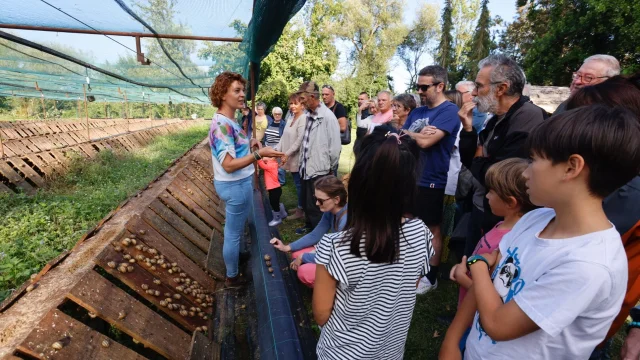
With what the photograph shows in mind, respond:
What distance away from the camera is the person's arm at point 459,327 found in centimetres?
114

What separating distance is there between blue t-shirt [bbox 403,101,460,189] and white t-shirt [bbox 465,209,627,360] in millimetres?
1788

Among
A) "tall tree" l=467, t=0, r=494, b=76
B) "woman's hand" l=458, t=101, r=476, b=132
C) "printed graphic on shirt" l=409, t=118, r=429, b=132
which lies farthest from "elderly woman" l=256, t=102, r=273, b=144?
"tall tree" l=467, t=0, r=494, b=76

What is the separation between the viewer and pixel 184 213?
3961 mm

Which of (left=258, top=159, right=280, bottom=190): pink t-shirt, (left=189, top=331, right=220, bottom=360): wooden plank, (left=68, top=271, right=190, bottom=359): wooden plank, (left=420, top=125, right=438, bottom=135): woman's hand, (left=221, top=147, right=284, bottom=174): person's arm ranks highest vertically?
(left=420, top=125, right=438, bottom=135): woman's hand

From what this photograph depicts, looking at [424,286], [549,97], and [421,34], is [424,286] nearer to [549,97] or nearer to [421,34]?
[549,97]

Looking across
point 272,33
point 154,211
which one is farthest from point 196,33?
point 154,211

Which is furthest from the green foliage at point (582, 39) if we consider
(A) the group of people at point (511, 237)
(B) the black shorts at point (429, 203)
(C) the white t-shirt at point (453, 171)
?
(A) the group of people at point (511, 237)

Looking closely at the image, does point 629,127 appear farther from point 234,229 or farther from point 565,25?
point 565,25

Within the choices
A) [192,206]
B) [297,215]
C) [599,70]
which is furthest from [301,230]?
[599,70]

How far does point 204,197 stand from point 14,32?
352cm

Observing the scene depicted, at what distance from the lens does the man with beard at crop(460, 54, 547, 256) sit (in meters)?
2.02

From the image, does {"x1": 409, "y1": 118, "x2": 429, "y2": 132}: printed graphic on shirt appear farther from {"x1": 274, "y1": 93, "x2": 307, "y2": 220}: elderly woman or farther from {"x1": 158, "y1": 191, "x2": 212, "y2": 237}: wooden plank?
{"x1": 158, "y1": 191, "x2": 212, "y2": 237}: wooden plank

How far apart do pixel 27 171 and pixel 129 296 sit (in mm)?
7181

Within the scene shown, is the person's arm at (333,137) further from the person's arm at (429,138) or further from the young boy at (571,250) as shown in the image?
the young boy at (571,250)
